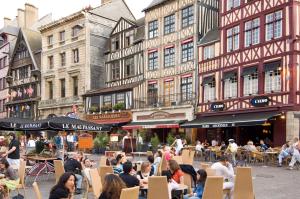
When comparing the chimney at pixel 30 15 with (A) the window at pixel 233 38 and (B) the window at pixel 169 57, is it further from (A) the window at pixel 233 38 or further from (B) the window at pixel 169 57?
(A) the window at pixel 233 38

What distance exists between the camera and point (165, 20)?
2989 centimetres

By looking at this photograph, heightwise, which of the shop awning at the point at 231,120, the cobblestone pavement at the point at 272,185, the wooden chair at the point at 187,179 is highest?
the shop awning at the point at 231,120

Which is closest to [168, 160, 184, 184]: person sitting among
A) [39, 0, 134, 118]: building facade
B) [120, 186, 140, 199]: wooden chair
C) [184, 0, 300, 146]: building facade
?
[120, 186, 140, 199]: wooden chair

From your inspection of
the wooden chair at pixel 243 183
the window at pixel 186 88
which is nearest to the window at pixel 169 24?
the window at pixel 186 88

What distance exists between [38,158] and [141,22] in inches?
909

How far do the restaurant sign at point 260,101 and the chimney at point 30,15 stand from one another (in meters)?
34.4

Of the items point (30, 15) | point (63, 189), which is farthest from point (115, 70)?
point (63, 189)

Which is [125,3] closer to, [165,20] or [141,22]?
[141,22]

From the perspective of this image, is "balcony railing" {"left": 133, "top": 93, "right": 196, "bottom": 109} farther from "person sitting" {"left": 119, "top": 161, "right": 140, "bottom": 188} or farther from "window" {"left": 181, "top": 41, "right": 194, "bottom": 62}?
"person sitting" {"left": 119, "top": 161, "right": 140, "bottom": 188}

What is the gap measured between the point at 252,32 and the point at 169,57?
7.33 meters

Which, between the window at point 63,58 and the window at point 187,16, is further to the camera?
the window at point 63,58

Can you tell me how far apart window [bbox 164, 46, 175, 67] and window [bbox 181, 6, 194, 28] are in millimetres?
1931

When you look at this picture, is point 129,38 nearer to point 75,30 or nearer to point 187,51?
point 75,30

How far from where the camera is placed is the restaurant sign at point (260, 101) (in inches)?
867
